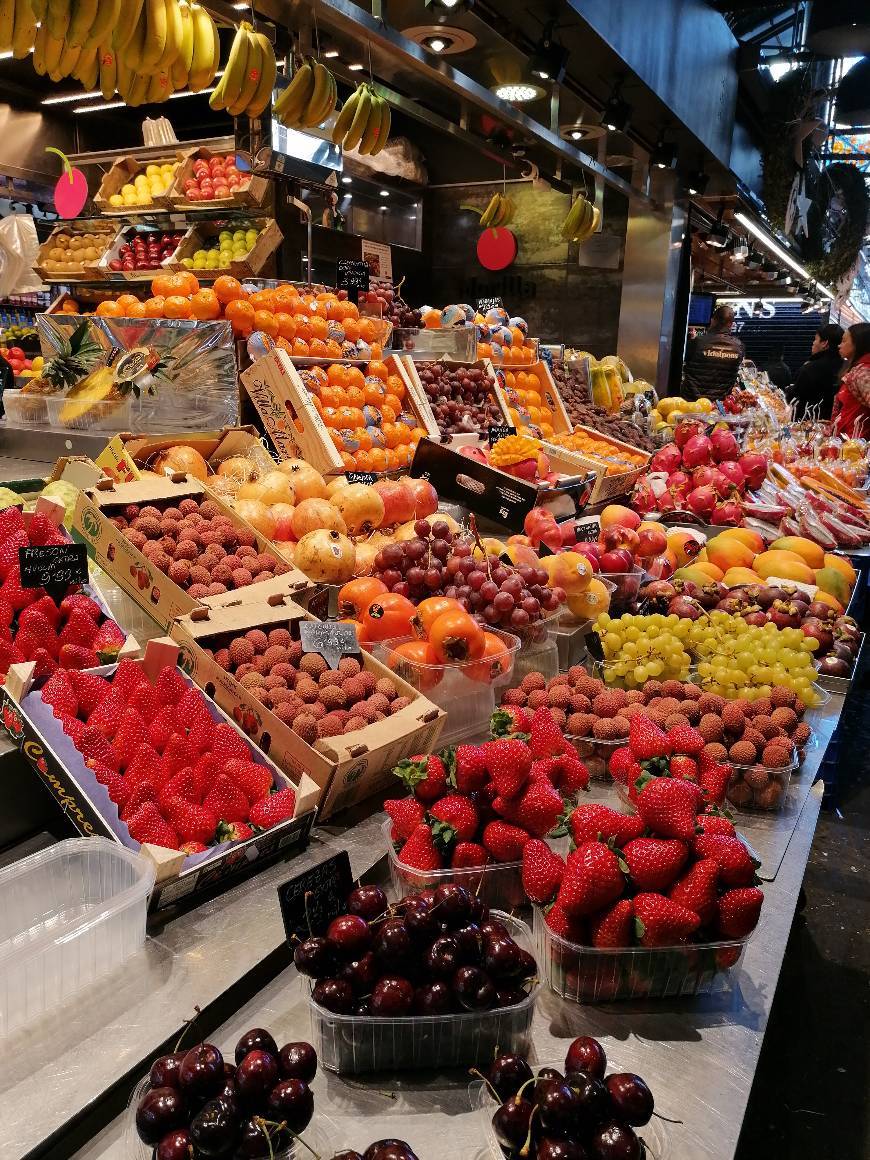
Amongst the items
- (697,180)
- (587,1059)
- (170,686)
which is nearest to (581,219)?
(697,180)

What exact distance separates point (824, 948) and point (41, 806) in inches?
107

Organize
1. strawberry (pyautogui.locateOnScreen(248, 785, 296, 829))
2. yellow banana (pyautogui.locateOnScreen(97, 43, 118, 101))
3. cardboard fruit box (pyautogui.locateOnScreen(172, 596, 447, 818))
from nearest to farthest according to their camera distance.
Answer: strawberry (pyautogui.locateOnScreen(248, 785, 296, 829)) → cardboard fruit box (pyautogui.locateOnScreen(172, 596, 447, 818)) → yellow banana (pyautogui.locateOnScreen(97, 43, 118, 101))

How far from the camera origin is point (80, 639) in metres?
1.91

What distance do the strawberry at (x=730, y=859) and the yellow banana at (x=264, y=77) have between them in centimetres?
435

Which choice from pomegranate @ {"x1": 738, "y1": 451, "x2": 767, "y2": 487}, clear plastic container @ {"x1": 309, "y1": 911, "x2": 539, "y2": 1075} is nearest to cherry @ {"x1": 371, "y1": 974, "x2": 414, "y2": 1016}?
clear plastic container @ {"x1": 309, "y1": 911, "x2": 539, "y2": 1075}

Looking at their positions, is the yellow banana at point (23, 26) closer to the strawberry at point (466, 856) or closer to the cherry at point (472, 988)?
the strawberry at point (466, 856)

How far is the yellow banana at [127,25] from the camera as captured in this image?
337 cm

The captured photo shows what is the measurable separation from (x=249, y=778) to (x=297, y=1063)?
0.65 m

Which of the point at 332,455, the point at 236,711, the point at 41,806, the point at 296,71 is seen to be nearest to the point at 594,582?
the point at 332,455

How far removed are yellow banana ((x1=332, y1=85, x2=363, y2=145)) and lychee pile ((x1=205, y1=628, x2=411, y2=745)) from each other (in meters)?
3.93

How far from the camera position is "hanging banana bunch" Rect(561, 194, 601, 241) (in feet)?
24.0

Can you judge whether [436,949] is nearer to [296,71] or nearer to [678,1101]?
[678,1101]

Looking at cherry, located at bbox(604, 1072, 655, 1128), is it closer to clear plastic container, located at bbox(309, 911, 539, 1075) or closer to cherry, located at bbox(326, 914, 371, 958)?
clear plastic container, located at bbox(309, 911, 539, 1075)

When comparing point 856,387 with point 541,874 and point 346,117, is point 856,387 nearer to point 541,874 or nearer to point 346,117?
point 346,117
